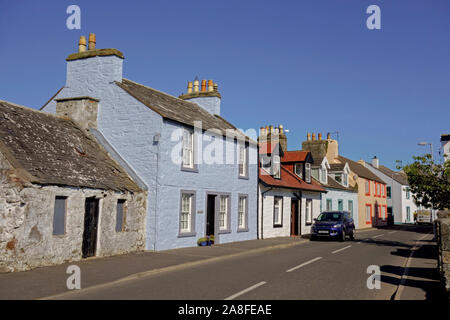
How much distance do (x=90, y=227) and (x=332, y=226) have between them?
15357 mm

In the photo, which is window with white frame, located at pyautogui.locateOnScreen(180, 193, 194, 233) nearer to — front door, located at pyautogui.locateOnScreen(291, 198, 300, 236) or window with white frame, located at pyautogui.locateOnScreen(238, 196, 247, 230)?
window with white frame, located at pyautogui.locateOnScreen(238, 196, 247, 230)

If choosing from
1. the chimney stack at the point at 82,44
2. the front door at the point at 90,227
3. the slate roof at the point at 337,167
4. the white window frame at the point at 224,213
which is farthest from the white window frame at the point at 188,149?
the slate roof at the point at 337,167

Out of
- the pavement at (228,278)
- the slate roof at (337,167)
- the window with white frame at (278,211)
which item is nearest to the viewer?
the pavement at (228,278)

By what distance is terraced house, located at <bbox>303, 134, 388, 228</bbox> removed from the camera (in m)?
42.6

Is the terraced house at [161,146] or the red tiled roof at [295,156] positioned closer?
the terraced house at [161,146]

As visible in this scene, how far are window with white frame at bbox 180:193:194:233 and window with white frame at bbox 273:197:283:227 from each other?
356 inches

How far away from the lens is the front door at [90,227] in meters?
14.6

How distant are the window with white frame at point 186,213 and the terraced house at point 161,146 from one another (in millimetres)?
45

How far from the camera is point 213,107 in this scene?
26078 mm

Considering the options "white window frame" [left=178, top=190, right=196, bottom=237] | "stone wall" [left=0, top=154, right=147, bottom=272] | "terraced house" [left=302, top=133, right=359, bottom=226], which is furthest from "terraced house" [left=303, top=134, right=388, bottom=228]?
"stone wall" [left=0, top=154, right=147, bottom=272]

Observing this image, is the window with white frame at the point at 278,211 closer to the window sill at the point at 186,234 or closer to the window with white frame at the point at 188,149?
the window sill at the point at 186,234

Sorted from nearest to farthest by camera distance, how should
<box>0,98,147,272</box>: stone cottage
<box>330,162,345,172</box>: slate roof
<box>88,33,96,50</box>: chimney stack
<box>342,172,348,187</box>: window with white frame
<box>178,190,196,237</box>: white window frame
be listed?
<box>0,98,147,272</box>: stone cottage
<box>178,190,196,237</box>: white window frame
<box>88,33,96,50</box>: chimney stack
<box>330,162,345,172</box>: slate roof
<box>342,172,348,187</box>: window with white frame
